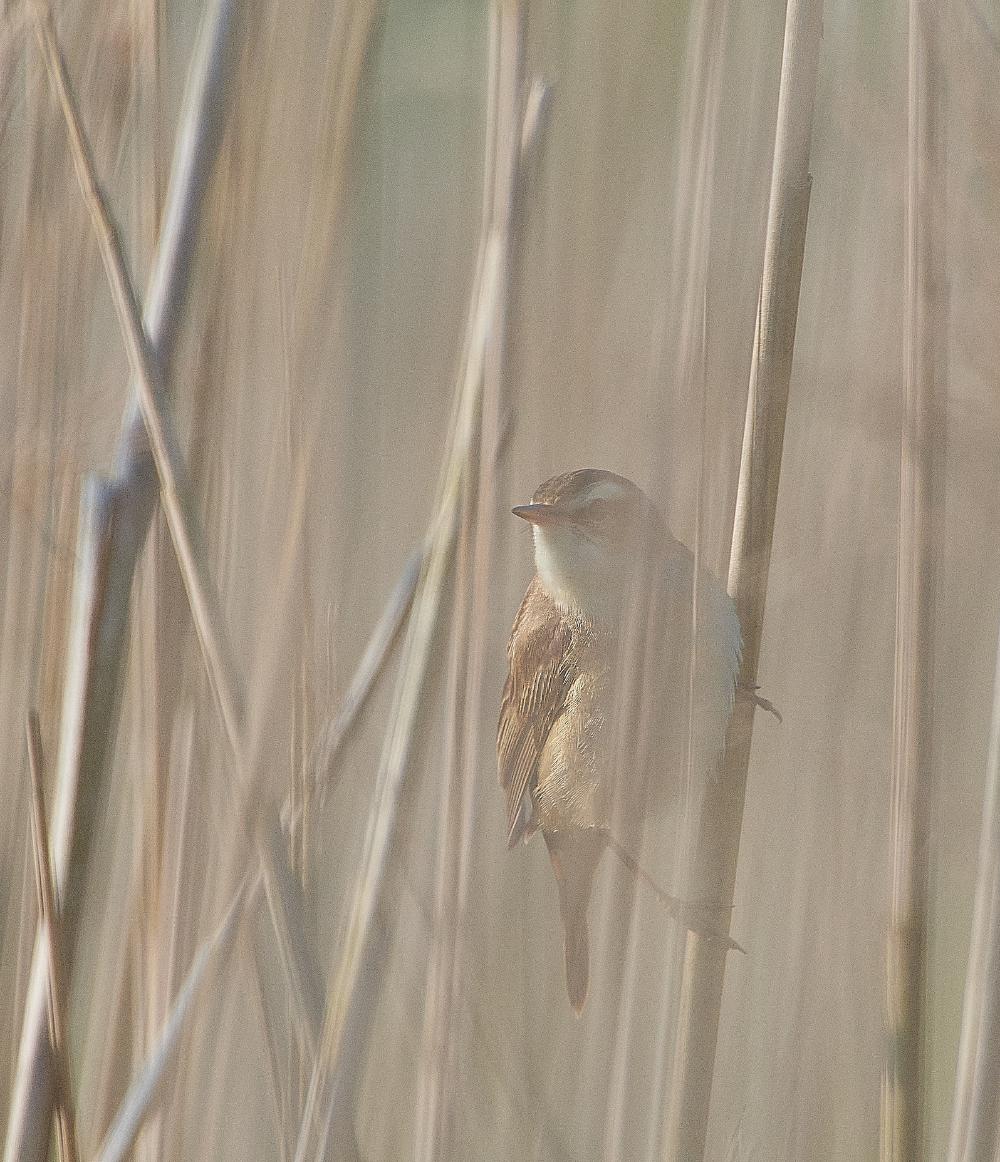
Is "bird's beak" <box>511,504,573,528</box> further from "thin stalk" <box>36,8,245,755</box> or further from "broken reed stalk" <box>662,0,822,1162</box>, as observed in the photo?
"thin stalk" <box>36,8,245,755</box>

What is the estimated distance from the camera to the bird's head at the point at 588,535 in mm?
1839

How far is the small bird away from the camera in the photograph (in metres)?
1.55

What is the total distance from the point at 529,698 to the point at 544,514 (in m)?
0.38

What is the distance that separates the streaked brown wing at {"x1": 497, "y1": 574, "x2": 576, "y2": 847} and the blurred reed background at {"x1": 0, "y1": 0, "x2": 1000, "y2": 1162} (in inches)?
2.7

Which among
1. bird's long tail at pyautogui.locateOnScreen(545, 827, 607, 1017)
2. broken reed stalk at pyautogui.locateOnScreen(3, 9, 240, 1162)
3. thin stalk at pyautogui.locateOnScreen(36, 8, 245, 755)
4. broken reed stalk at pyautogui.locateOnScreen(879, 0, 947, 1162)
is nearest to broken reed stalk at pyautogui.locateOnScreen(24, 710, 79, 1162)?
broken reed stalk at pyautogui.locateOnScreen(3, 9, 240, 1162)

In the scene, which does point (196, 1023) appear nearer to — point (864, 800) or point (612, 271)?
point (864, 800)

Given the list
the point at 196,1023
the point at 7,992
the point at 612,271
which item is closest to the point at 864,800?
the point at 612,271

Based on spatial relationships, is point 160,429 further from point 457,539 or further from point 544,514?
point 544,514

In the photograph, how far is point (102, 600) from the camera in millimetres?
1038

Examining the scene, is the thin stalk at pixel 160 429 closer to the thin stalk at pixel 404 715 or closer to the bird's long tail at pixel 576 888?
the thin stalk at pixel 404 715

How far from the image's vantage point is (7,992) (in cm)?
139

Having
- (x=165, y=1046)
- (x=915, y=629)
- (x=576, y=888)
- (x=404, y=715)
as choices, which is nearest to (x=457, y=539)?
(x=404, y=715)

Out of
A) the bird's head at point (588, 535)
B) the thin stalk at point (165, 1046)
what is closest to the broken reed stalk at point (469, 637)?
the thin stalk at point (165, 1046)

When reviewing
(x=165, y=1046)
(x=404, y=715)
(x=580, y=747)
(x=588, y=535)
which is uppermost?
(x=588, y=535)
